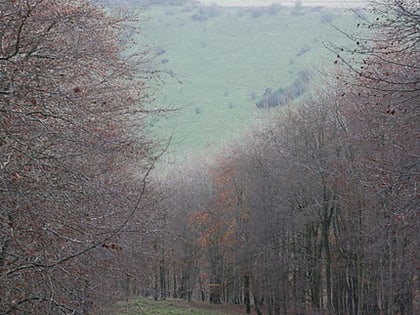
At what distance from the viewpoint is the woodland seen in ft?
18.3

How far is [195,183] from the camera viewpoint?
3584 centimetres

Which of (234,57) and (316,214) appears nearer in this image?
(316,214)

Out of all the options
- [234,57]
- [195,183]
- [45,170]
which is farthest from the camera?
[234,57]

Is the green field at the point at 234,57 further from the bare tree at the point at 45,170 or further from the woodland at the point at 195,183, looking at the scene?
the bare tree at the point at 45,170

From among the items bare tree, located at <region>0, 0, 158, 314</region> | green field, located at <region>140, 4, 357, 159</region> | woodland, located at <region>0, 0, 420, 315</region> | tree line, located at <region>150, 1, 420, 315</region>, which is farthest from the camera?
green field, located at <region>140, 4, 357, 159</region>

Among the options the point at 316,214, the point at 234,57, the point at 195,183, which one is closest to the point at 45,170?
the point at 316,214

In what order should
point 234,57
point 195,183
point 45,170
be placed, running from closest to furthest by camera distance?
point 45,170
point 195,183
point 234,57

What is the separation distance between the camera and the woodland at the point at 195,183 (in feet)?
18.3

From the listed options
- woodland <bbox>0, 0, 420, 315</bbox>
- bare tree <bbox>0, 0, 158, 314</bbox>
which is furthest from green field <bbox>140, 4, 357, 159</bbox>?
bare tree <bbox>0, 0, 158, 314</bbox>

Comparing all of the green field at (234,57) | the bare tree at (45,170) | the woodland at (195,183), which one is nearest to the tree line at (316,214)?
the woodland at (195,183)

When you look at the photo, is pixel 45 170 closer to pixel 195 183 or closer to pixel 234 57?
pixel 195 183

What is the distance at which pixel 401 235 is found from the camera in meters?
13.2

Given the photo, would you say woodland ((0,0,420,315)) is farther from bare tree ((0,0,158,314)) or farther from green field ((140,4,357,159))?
green field ((140,4,357,159))

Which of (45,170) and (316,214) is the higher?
(316,214)
